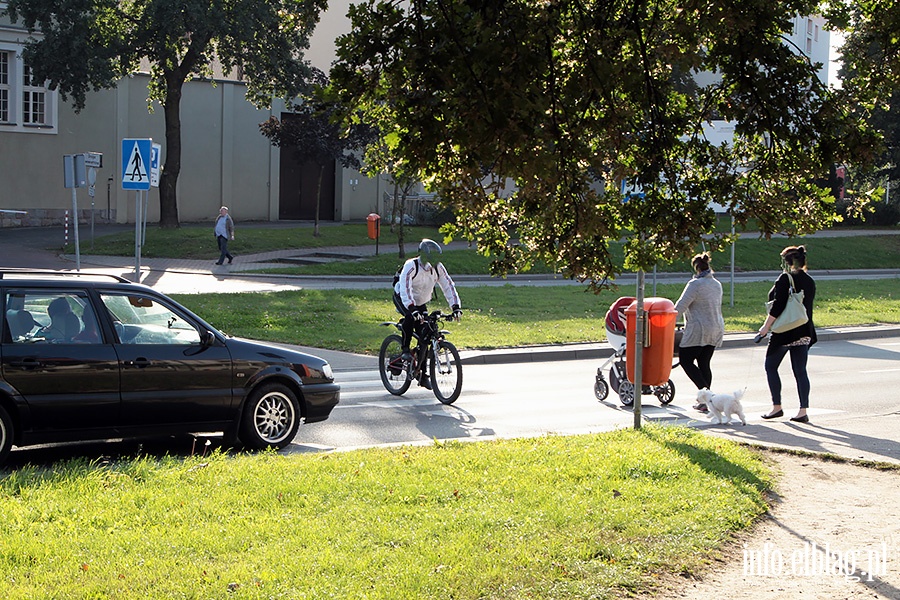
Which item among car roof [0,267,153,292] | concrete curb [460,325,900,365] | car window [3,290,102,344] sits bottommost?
concrete curb [460,325,900,365]

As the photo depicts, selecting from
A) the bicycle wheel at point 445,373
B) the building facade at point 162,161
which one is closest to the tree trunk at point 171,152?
the building facade at point 162,161

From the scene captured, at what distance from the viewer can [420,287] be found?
13164mm

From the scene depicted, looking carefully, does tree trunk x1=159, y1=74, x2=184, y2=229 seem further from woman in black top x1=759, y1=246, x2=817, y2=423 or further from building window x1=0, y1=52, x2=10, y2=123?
woman in black top x1=759, y1=246, x2=817, y2=423

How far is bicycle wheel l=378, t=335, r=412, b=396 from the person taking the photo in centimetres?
1338

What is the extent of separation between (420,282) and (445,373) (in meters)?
1.13

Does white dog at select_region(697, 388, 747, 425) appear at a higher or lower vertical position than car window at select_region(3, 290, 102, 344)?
lower

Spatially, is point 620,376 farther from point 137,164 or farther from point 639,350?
point 137,164

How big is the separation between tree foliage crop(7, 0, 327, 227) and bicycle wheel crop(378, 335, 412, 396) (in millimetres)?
23266

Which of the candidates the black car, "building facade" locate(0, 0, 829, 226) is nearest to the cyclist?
the black car

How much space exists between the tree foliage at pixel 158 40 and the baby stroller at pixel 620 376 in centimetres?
2423

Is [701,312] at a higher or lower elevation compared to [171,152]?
lower

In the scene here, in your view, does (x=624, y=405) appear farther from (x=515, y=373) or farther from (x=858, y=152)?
(x=858, y=152)

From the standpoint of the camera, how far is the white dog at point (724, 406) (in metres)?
11.5

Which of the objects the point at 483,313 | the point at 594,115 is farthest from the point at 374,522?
the point at 483,313
